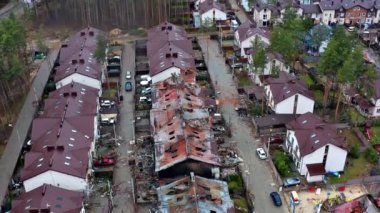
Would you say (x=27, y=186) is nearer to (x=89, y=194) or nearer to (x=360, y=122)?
(x=89, y=194)

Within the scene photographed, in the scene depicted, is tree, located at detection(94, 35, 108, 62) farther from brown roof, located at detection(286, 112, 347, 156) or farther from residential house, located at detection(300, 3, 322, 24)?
residential house, located at detection(300, 3, 322, 24)

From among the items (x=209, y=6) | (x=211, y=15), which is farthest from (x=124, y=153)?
(x=209, y=6)

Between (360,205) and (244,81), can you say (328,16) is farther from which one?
(360,205)

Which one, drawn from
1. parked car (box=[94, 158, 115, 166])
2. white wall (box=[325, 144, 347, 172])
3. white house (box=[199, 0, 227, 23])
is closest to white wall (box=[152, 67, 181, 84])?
parked car (box=[94, 158, 115, 166])

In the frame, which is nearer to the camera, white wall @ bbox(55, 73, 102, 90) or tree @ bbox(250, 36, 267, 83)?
tree @ bbox(250, 36, 267, 83)

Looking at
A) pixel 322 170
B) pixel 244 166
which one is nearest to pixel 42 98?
pixel 244 166

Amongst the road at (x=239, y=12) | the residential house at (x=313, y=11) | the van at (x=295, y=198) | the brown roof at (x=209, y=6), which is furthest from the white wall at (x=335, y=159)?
the road at (x=239, y=12)
